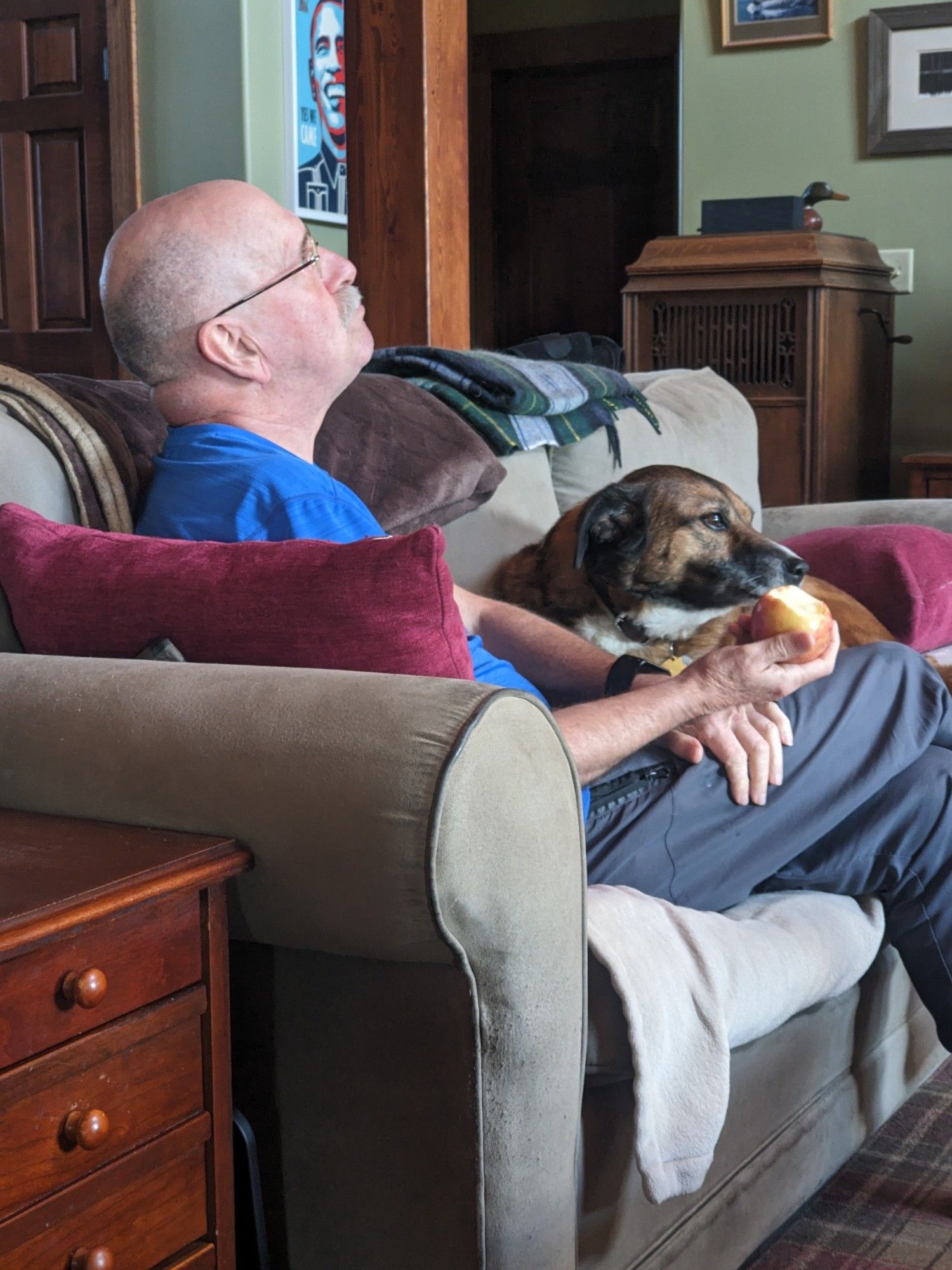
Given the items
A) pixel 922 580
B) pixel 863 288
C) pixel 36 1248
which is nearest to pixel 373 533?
pixel 36 1248

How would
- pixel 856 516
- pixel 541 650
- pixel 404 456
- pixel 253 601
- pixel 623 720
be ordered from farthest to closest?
pixel 856 516, pixel 404 456, pixel 541 650, pixel 623 720, pixel 253 601

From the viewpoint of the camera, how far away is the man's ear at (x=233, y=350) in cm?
166

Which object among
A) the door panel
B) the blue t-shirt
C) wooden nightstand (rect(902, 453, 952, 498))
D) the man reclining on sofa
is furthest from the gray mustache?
the door panel

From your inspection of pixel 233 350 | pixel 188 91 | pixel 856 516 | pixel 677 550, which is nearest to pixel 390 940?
pixel 233 350

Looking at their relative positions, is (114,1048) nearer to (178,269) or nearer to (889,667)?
(178,269)

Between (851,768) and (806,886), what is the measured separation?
0.49ft

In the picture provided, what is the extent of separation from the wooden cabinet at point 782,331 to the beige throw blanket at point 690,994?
2568mm

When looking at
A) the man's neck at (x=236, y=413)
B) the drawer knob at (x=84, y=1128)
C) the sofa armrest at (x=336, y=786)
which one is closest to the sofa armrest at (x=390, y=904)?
the sofa armrest at (x=336, y=786)

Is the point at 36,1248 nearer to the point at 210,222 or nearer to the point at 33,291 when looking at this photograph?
the point at 210,222

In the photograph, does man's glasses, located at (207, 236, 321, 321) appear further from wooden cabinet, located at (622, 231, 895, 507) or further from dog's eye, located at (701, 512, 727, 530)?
wooden cabinet, located at (622, 231, 895, 507)

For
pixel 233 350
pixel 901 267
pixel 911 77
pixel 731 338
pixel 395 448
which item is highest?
pixel 911 77

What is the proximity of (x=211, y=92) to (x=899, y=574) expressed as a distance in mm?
2959

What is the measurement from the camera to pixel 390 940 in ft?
3.53

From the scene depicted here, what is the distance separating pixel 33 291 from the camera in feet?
16.1
